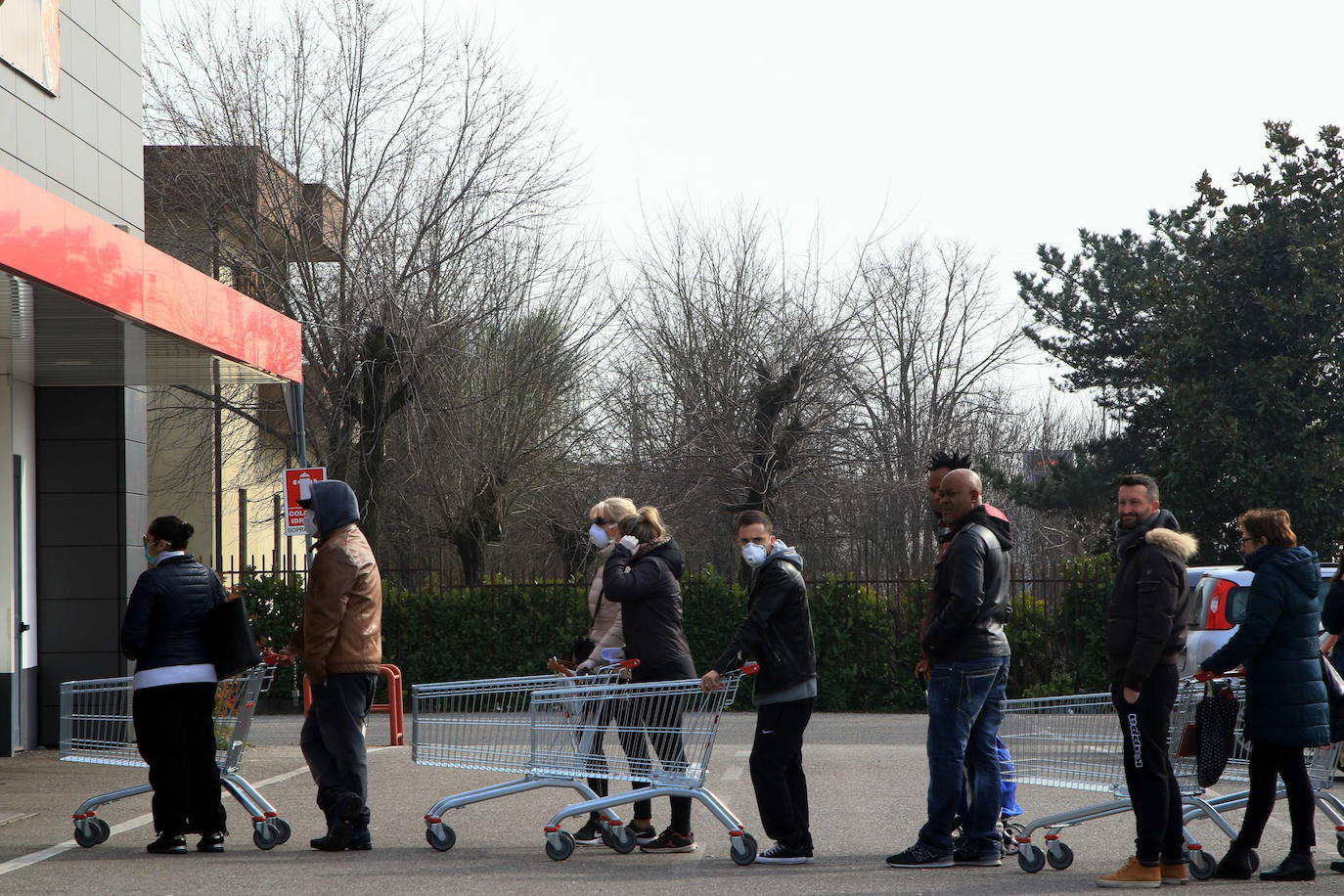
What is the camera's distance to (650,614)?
27.4 ft

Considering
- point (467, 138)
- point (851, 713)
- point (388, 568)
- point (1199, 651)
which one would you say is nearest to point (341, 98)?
point (467, 138)

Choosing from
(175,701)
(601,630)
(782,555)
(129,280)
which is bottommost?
(175,701)

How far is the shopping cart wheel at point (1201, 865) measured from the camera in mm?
7254

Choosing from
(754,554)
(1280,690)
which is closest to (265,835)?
(754,554)

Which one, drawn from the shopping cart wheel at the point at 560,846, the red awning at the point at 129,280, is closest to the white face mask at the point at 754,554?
the shopping cart wheel at the point at 560,846

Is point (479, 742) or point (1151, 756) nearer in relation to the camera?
point (1151, 756)

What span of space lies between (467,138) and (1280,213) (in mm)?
13479

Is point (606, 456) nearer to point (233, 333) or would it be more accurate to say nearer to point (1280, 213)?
point (1280, 213)

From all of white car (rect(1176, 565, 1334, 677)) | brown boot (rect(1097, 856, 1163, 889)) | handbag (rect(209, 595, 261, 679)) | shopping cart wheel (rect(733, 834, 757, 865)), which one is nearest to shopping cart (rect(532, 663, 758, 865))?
shopping cart wheel (rect(733, 834, 757, 865))

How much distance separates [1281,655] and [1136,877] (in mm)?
1256

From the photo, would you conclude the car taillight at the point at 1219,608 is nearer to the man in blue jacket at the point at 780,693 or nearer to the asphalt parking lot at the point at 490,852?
the asphalt parking lot at the point at 490,852

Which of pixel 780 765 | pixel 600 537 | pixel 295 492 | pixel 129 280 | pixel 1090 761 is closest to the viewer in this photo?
pixel 1090 761

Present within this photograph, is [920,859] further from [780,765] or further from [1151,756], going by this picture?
[1151,756]

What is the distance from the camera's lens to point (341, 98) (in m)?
23.0
